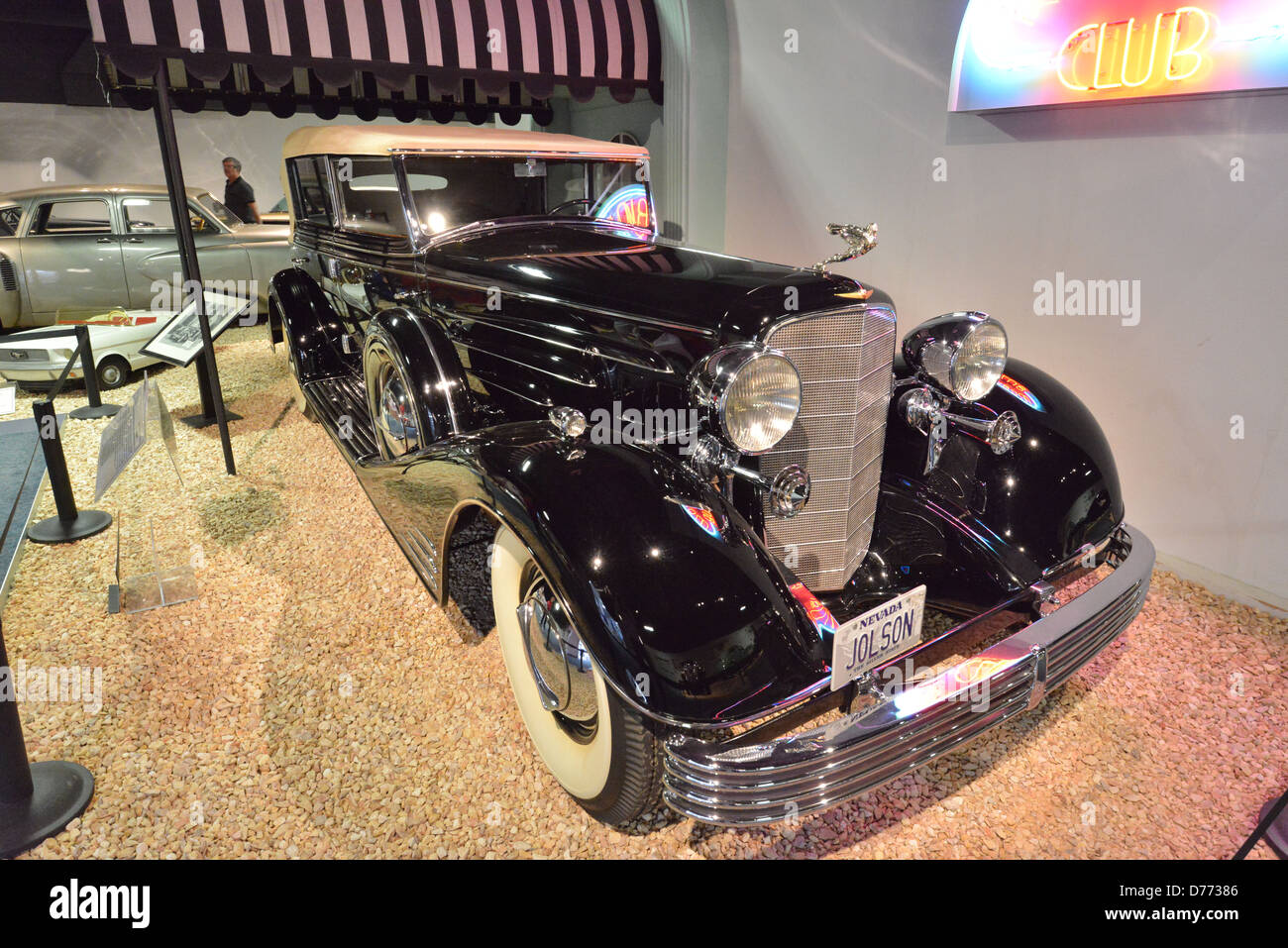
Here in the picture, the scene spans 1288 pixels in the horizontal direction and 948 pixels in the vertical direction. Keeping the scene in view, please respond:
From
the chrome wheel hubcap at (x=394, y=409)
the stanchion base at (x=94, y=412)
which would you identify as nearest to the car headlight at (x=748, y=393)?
the chrome wheel hubcap at (x=394, y=409)

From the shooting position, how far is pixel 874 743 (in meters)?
1.48

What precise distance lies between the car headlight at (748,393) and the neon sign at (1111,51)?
2.43m

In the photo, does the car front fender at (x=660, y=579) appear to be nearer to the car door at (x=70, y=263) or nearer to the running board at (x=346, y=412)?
the running board at (x=346, y=412)

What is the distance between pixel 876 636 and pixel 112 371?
6.51 m

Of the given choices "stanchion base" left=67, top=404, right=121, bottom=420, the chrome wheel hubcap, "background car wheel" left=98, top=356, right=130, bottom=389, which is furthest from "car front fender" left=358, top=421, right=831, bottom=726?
"background car wheel" left=98, top=356, right=130, bottom=389

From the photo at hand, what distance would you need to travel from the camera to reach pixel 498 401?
2865mm

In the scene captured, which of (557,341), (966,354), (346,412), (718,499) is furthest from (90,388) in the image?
(966,354)

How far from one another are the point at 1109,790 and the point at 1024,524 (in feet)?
2.59

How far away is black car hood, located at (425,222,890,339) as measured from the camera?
6.40 feet

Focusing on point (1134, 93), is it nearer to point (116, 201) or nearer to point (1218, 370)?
point (1218, 370)

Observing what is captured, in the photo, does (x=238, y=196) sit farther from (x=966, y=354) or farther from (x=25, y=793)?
(x=966, y=354)

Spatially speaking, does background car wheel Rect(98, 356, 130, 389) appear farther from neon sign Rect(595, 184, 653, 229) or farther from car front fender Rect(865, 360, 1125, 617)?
car front fender Rect(865, 360, 1125, 617)

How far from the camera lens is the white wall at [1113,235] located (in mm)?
2926

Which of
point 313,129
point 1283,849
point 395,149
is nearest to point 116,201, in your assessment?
point 313,129
